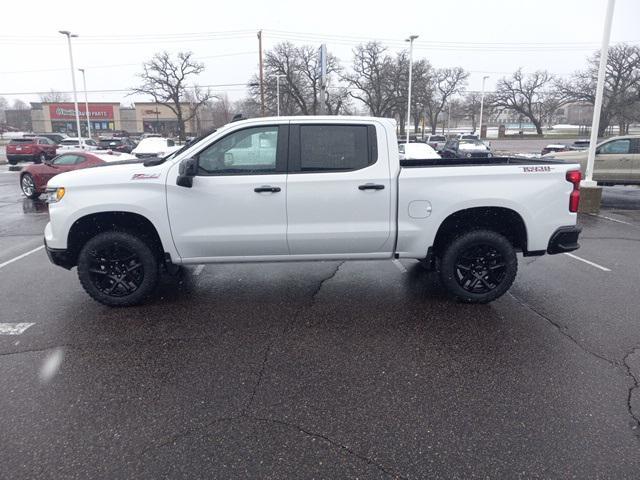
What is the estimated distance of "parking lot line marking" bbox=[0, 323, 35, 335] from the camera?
4.46 m

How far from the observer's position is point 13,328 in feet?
15.0

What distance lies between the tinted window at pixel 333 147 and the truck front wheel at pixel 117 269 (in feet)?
6.31

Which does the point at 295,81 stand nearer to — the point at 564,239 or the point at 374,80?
the point at 374,80

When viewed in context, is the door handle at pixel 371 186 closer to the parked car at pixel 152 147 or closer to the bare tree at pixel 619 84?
the parked car at pixel 152 147

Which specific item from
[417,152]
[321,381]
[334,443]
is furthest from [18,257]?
[417,152]

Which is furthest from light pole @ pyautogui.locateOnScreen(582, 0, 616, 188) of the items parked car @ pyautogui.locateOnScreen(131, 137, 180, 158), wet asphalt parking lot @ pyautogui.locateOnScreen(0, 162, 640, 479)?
parked car @ pyautogui.locateOnScreen(131, 137, 180, 158)

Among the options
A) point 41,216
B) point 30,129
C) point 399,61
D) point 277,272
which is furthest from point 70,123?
point 277,272

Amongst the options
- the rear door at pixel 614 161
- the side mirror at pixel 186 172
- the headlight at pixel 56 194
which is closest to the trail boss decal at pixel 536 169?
the side mirror at pixel 186 172

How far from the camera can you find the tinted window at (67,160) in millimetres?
14441

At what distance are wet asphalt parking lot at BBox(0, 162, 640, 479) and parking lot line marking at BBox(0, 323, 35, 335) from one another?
2cm

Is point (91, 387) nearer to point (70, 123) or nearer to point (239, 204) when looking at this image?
point (239, 204)

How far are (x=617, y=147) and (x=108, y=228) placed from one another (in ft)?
44.8

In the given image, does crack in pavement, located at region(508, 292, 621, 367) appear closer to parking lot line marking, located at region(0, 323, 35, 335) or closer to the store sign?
parking lot line marking, located at region(0, 323, 35, 335)

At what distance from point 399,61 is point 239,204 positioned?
50294mm
